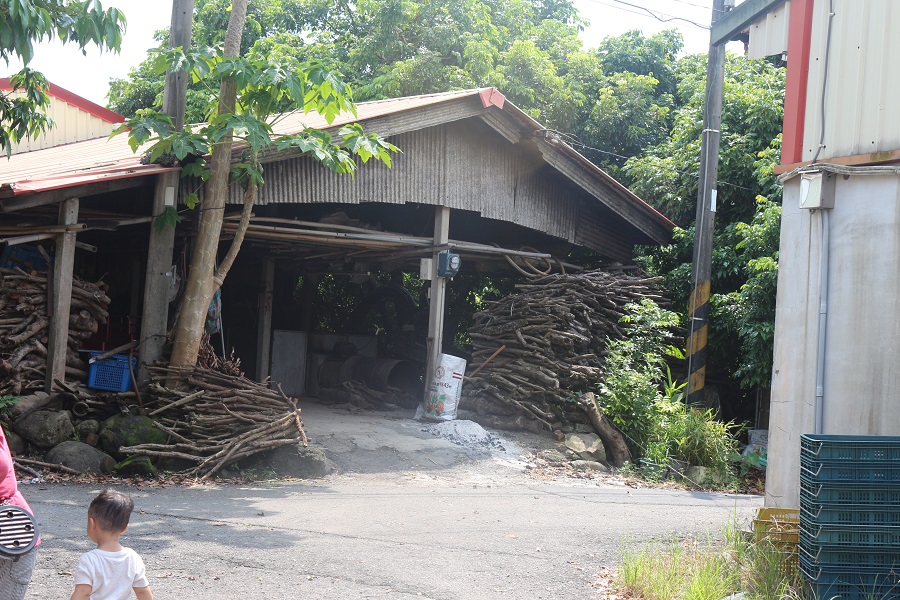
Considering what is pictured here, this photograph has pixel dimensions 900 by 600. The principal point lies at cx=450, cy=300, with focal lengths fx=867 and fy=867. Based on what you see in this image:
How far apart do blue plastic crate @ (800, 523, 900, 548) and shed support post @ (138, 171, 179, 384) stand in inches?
306

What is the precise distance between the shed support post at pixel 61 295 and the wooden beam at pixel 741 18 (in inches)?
272

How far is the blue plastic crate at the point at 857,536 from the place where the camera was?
16.7 ft

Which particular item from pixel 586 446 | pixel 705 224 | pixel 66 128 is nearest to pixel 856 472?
pixel 586 446

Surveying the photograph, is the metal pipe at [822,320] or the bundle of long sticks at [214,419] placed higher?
the metal pipe at [822,320]

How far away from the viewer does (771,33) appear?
23.7 ft

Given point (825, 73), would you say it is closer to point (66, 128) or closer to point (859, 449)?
point (859, 449)

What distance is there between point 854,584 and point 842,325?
5.89 ft

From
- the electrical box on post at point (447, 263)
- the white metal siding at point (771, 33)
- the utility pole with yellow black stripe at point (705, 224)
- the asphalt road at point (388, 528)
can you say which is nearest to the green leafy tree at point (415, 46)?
the electrical box on post at point (447, 263)

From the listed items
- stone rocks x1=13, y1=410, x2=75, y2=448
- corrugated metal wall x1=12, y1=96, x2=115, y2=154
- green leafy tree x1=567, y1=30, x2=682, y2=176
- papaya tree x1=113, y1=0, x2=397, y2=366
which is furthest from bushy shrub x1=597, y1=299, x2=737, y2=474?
corrugated metal wall x1=12, y1=96, x2=115, y2=154

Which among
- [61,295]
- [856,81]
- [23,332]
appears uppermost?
[856,81]

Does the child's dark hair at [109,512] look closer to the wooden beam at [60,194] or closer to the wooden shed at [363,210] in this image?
the wooden shed at [363,210]

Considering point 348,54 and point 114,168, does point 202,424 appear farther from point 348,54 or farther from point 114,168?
point 348,54

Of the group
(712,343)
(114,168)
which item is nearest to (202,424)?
(114,168)

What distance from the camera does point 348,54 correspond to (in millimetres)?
22938
